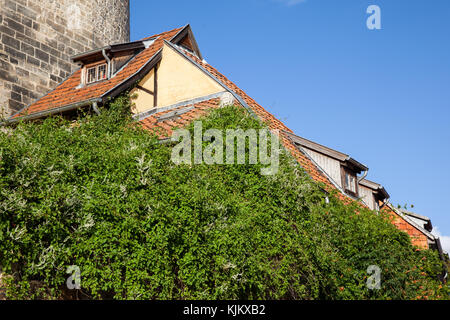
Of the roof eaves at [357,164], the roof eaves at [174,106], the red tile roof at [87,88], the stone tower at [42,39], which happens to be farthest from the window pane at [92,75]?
the roof eaves at [357,164]

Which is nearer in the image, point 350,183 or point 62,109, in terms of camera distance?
point 62,109

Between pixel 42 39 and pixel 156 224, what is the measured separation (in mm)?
11172

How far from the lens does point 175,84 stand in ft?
47.7

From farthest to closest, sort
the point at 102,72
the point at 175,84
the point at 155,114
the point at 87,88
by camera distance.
→ 1. the point at 102,72
2. the point at 87,88
3. the point at 175,84
4. the point at 155,114

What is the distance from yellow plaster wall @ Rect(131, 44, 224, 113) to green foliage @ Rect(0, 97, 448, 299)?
373cm

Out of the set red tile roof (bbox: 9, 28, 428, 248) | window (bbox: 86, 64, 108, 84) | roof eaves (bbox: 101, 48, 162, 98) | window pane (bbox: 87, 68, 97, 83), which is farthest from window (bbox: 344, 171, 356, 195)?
window pane (bbox: 87, 68, 97, 83)

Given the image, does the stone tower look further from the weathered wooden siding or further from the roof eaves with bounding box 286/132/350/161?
the weathered wooden siding

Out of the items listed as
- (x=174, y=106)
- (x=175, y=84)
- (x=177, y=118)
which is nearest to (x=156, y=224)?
(x=177, y=118)

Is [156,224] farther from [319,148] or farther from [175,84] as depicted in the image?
[319,148]

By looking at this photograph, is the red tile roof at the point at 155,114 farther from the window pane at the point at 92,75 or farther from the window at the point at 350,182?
the window at the point at 350,182
